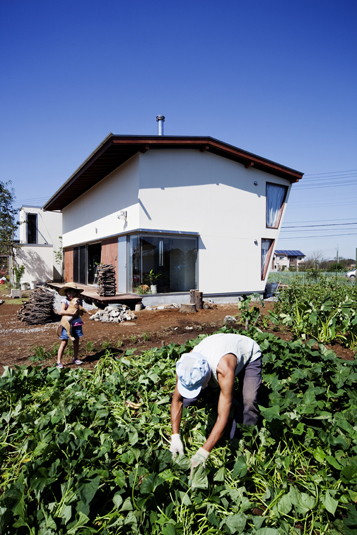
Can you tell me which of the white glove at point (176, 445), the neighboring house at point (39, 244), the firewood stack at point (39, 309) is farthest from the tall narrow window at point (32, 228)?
the white glove at point (176, 445)

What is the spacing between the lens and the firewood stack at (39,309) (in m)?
9.41

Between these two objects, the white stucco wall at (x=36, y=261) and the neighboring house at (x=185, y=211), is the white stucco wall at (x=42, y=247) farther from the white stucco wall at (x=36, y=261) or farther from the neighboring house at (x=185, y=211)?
the neighboring house at (x=185, y=211)

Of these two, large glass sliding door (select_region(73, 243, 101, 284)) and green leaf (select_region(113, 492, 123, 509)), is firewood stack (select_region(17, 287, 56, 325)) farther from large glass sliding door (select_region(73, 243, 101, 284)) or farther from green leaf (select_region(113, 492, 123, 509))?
green leaf (select_region(113, 492, 123, 509))

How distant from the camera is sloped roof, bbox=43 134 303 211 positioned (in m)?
11.0

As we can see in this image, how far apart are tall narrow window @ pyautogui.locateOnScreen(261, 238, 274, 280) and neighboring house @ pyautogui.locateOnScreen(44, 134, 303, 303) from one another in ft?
0.15

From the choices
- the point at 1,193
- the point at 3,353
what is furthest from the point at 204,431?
the point at 1,193

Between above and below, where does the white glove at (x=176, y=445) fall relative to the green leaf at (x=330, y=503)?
above

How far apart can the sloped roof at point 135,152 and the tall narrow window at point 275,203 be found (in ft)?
2.07

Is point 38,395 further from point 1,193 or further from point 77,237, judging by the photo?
point 1,193

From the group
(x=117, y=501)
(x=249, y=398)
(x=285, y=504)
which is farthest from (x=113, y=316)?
(x=285, y=504)

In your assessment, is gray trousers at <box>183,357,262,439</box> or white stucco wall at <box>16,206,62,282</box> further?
white stucco wall at <box>16,206,62,282</box>

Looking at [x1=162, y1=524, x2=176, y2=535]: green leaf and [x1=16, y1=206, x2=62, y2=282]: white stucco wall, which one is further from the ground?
[x1=16, y1=206, x2=62, y2=282]: white stucco wall

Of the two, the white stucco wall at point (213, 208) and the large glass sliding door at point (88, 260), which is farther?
the large glass sliding door at point (88, 260)

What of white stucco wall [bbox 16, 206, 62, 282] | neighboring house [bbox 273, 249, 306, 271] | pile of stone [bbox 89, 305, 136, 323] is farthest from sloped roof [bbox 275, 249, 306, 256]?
pile of stone [bbox 89, 305, 136, 323]
